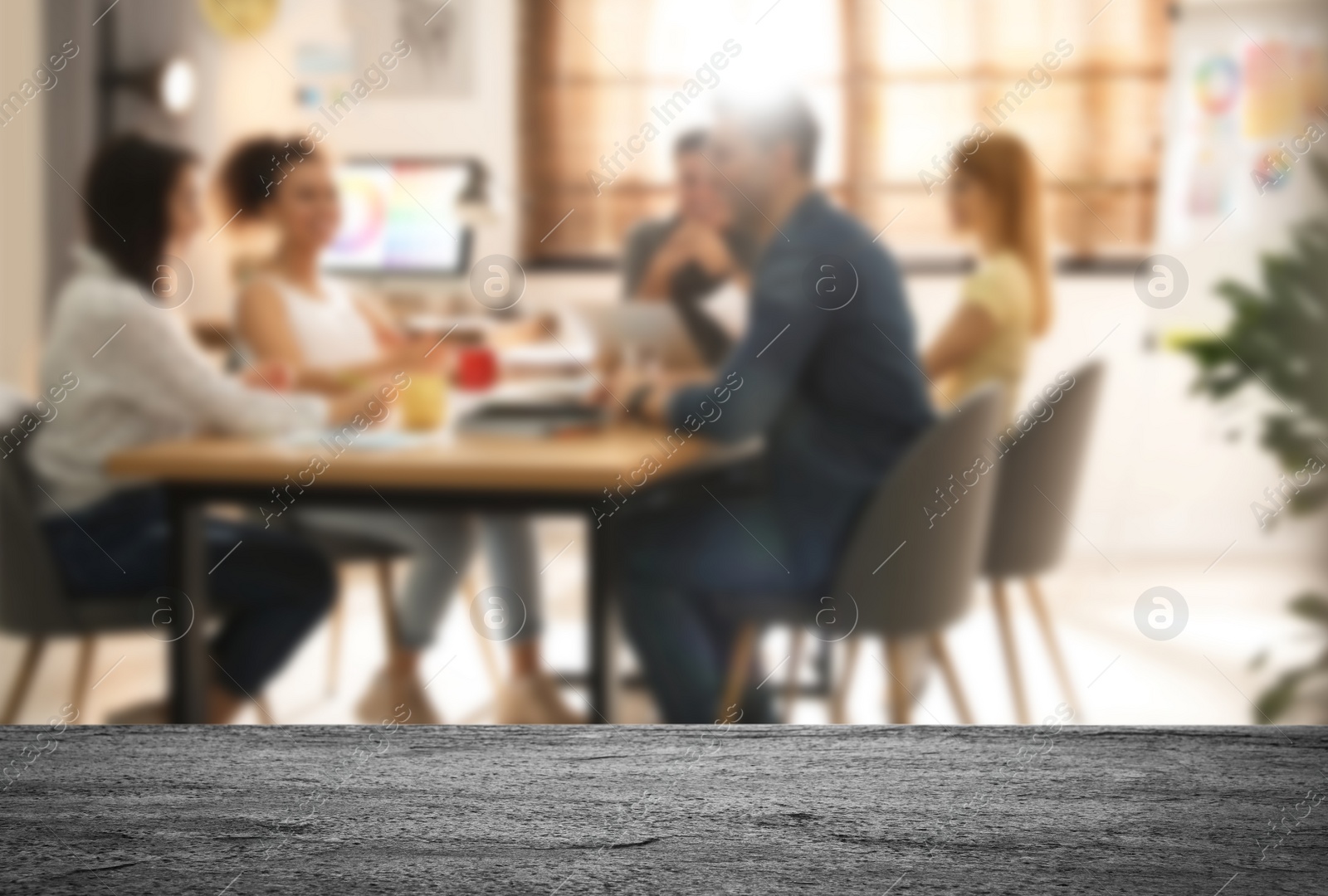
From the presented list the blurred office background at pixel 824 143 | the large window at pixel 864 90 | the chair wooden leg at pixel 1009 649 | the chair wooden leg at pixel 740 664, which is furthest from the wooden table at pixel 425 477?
the chair wooden leg at pixel 1009 649

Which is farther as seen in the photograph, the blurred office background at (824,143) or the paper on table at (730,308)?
the blurred office background at (824,143)

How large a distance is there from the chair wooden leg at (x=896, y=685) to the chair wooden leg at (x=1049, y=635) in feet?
0.94

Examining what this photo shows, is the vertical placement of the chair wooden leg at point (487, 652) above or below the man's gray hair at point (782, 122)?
below

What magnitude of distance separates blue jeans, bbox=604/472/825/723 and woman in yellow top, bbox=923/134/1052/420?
0.46m

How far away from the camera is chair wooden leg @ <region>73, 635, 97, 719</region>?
241cm

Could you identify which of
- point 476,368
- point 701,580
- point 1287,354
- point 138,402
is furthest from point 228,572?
point 1287,354

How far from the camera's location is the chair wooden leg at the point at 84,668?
2.41m

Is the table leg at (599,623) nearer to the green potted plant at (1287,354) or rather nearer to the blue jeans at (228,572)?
the blue jeans at (228,572)

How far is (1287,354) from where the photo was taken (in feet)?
8.33

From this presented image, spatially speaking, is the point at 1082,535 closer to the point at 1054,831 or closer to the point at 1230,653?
the point at 1230,653

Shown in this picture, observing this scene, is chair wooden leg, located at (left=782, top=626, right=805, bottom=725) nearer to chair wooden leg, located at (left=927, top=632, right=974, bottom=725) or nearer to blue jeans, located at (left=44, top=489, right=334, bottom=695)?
chair wooden leg, located at (left=927, top=632, right=974, bottom=725)

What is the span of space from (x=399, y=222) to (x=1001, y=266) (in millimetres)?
1109

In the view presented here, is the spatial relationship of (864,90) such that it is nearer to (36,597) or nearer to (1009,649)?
(1009,649)

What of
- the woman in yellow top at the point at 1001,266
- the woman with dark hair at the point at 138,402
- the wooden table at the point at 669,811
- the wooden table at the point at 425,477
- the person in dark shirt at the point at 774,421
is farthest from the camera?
the woman in yellow top at the point at 1001,266
